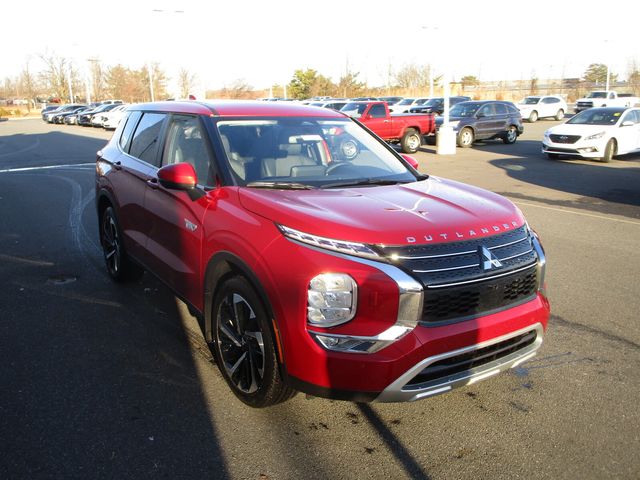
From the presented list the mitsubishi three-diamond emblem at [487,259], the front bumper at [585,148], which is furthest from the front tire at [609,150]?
the mitsubishi three-diamond emblem at [487,259]

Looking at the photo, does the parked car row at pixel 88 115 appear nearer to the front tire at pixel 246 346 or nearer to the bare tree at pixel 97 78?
the front tire at pixel 246 346

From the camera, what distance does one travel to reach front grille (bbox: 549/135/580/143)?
55.0 ft

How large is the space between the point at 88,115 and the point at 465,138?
30238 millimetres

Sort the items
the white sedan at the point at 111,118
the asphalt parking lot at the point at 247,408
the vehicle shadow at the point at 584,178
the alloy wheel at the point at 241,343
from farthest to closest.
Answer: the white sedan at the point at 111,118 → the vehicle shadow at the point at 584,178 → the alloy wheel at the point at 241,343 → the asphalt parking lot at the point at 247,408

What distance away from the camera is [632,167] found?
52.3 ft

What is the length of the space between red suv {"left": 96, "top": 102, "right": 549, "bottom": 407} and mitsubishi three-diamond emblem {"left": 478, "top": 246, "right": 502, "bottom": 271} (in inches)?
0.4

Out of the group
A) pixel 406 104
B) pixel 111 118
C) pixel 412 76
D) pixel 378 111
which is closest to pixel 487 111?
pixel 378 111

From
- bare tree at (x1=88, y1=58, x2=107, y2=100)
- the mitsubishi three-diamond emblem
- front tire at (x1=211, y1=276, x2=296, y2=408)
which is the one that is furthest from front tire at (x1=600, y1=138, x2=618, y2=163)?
bare tree at (x1=88, y1=58, x2=107, y2=100)

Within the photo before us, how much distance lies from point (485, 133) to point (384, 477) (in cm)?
2177

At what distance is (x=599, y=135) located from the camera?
16.5m

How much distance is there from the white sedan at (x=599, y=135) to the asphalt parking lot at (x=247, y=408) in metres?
11.9

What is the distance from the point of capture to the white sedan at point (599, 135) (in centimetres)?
1658

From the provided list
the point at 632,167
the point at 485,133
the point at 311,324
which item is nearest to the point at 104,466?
the point at 311,324

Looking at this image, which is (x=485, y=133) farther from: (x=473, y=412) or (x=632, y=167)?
(x=473, y=412)
